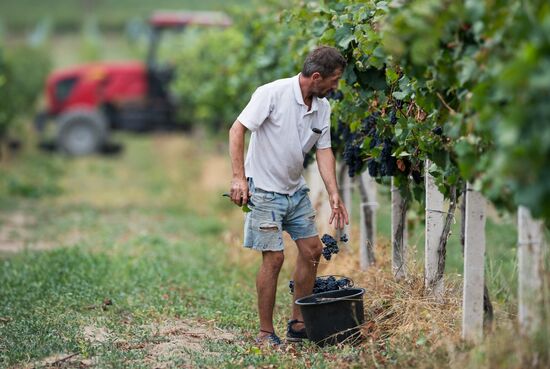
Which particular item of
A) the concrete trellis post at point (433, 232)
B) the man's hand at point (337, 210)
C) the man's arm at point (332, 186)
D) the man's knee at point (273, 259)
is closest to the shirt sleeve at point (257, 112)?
the man's arm at point (332, 186)

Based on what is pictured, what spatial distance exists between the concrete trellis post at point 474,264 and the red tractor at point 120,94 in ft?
60.8

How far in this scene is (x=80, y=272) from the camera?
355 inches

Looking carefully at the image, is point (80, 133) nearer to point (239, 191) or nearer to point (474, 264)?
point (239, 191)

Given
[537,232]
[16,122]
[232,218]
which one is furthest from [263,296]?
[16,122]

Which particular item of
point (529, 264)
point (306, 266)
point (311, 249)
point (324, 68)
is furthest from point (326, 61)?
point (529, 264)

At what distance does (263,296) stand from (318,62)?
5.31ft

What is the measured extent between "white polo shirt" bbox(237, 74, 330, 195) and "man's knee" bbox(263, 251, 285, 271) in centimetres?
42

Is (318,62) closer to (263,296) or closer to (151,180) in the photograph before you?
(263,296)

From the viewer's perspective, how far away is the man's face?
641 centimetres

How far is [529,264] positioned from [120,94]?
2067 cm

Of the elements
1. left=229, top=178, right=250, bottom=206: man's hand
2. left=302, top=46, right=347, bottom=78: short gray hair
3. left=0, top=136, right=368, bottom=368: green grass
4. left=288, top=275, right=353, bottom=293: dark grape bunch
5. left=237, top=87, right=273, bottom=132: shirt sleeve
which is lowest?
left=0, top=136, right=368, bottom=368: green grass

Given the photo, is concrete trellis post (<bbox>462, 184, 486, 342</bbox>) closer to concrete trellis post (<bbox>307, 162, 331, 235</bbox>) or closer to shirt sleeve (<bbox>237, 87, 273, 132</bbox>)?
shirt sleeve (<bbox>237, 87, 273, 132</bbox>)

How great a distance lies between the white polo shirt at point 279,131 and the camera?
21.3ft

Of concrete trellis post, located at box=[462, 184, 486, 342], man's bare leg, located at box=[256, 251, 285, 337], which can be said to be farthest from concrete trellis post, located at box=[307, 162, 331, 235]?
concrete trellis post, located at box=[462, 184, 486, 342]
